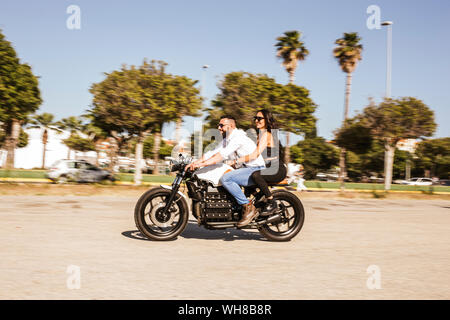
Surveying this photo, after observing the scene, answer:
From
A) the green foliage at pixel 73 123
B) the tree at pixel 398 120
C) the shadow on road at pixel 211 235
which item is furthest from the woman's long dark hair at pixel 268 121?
the green foliage at pixel 73 123

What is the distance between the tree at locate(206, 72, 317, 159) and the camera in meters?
27.9

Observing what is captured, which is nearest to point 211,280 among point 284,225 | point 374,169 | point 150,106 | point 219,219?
point 219,219

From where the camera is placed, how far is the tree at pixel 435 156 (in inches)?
2491

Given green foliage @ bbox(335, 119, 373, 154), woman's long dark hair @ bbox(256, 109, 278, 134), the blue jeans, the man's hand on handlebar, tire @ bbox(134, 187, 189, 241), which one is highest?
green foliage @ bbox(335, 119, 373, 154)

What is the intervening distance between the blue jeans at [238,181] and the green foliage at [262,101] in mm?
21757

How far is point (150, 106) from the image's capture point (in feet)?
70.7

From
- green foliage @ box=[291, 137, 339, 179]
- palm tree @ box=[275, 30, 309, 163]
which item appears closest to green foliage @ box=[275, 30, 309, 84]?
palm tree @ box=[275, 30, 309, 163]

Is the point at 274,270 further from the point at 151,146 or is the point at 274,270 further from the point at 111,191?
the point at 151,146

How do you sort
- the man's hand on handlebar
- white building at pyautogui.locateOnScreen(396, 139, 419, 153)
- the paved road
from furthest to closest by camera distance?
1. white building at pyautogui.locateOnScreen(396, 139, 419, 153)
2. the man's hand on handlebar
3. the paved road

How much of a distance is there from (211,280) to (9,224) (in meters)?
4.57

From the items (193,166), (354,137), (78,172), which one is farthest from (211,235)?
(354,137)

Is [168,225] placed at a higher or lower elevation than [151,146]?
lower

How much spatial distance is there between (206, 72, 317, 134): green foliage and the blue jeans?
21757mm

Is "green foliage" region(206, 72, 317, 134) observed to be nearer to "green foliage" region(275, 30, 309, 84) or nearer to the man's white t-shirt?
"green foliage" region(275, 30, 309, 84)
